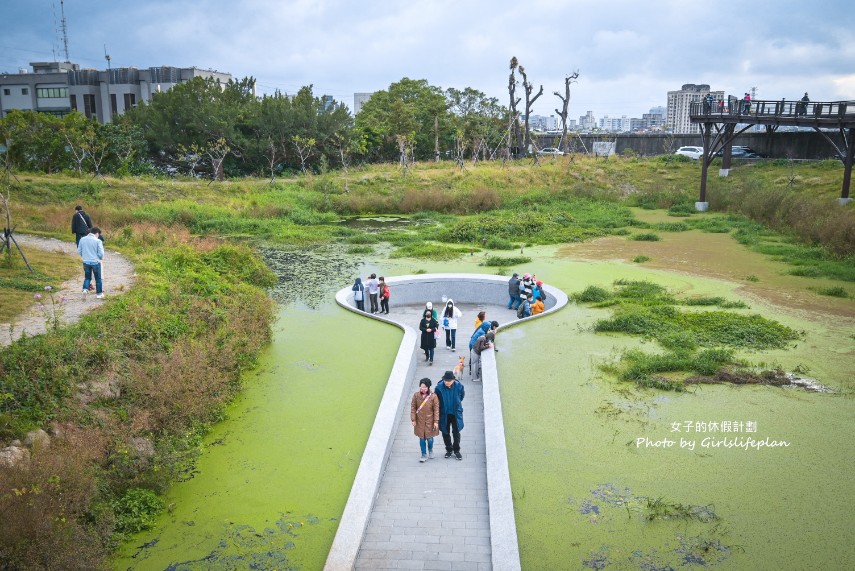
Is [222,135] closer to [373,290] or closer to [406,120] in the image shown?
[406,120]

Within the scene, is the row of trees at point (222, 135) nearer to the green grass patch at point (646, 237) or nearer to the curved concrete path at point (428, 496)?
the green grass patch at point (646, 237)

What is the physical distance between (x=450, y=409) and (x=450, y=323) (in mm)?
4914

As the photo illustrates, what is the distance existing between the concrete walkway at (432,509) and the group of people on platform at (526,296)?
17.7ft

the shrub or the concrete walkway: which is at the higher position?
the shrub

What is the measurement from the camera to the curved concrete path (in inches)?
285

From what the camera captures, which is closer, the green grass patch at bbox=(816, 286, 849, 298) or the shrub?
the shrub

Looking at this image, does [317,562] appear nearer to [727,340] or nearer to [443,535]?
[443,535]

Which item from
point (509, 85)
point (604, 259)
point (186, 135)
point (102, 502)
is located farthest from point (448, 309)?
point (509, 85)

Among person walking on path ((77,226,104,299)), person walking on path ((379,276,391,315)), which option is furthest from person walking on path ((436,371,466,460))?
person walking on path ((77,226,104,299))

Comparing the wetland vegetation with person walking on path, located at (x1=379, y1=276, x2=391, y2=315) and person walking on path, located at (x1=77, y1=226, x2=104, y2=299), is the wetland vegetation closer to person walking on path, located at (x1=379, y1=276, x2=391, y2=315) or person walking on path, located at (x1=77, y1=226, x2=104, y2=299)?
person walking on path, located at (x1=77, y1=226, x2=104, y2=299)

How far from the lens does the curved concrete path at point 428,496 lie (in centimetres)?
724

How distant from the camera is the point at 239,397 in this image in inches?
445

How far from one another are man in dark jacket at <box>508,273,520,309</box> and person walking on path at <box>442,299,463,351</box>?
11.5 ft

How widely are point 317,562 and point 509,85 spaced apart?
154 feet
